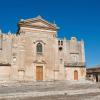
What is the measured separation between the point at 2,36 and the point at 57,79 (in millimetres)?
11788

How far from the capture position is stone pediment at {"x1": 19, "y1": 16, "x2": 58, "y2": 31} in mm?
34294

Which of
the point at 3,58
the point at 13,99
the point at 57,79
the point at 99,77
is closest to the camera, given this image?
the point at 13,99

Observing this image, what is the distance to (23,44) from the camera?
33844mm

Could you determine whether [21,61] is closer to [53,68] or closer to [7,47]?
[7,47]

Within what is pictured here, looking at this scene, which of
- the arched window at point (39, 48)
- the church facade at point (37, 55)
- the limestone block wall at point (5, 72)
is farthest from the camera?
the arched window at point (39, 48)

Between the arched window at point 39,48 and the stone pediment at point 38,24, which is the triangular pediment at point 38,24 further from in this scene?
the arched window at point 39,48

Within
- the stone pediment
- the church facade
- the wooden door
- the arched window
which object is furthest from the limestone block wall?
the stone pediment

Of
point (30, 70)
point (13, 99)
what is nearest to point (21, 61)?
point (30, 70)

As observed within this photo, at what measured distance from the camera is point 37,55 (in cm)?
3447

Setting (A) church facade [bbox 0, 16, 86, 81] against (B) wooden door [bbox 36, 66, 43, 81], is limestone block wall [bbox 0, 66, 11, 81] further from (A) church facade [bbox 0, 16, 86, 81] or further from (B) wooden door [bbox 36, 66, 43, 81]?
(B) wooden door [bbox 36, 66, 43, 81]

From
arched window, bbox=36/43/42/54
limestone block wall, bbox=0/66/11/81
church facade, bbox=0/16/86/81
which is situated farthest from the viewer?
arched window, bbox=36/43/42/54

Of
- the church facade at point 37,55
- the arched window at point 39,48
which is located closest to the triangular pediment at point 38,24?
the church facade at point 37,55

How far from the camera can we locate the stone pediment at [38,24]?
34.3 metres

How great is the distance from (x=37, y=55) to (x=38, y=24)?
5.40 m
